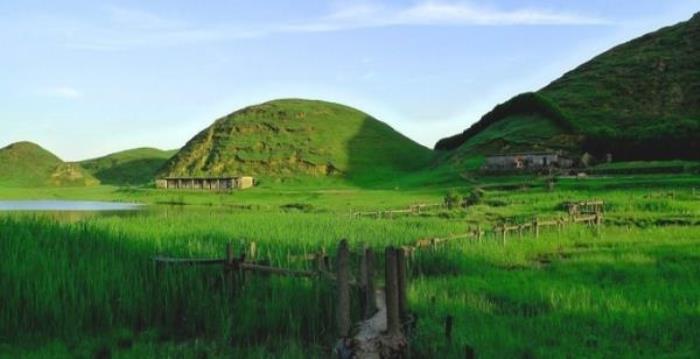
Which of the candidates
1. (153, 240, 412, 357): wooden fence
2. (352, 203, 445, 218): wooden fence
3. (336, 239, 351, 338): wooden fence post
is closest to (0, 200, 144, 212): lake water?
(352, 203, 445, 218): wooden fence

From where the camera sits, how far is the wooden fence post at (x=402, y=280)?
10328mm

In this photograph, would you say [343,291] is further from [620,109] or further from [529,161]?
[620,109]

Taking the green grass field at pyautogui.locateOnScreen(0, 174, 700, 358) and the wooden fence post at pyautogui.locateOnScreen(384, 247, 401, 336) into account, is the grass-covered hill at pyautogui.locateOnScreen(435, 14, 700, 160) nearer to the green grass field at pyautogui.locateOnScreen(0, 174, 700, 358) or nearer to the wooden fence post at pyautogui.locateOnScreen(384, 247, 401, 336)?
the green grass field at pyautogui.locateOnScreen(0, 174, 700, 358)

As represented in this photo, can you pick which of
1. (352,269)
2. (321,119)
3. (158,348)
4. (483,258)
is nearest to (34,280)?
(158,348)

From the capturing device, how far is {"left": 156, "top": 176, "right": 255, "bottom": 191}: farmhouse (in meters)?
109

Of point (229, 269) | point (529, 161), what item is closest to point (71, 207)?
point (529, 161)

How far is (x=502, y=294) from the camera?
1400 cm

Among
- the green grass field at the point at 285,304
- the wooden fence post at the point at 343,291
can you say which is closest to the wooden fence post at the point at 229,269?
the green grass field at the point at 285,304

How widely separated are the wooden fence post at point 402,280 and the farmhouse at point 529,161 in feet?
236

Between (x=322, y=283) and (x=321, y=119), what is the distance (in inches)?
5784

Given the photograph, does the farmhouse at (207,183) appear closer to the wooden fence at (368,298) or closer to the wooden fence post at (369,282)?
the wooden fence at (368,298)

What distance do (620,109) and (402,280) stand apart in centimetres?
10131

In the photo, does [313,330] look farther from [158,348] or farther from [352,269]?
[352,269]

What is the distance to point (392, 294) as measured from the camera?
32.6ft
